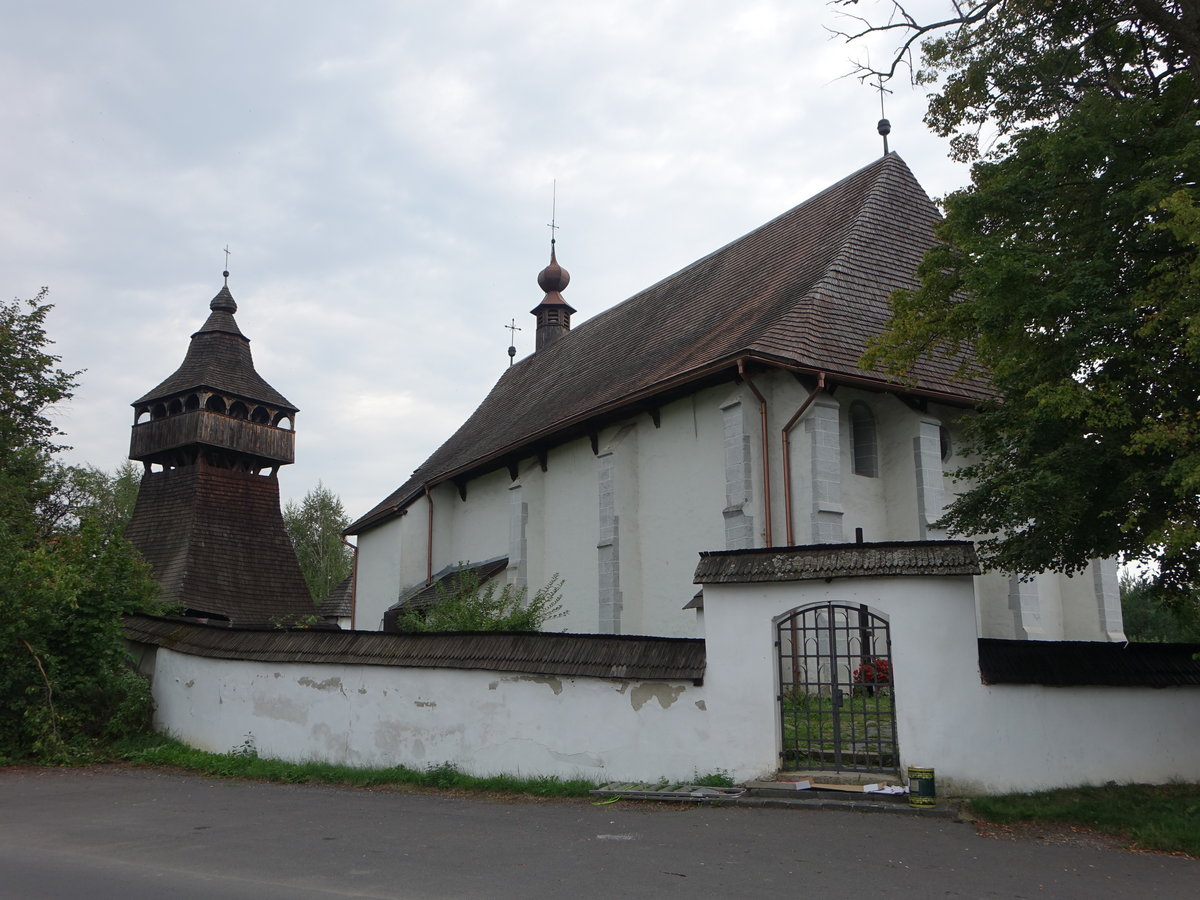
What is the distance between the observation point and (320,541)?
54.9 m

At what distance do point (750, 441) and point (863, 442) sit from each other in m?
2.08

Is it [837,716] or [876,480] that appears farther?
[876,480]

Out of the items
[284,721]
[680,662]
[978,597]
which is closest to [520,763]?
[680,662]

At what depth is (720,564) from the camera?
9836mm

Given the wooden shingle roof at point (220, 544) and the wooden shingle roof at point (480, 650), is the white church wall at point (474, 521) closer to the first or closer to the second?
the wooden shingle roof at point (480, 650)

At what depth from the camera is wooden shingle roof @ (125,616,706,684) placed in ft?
32.5

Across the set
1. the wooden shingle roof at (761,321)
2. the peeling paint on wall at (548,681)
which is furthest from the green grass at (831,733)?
the wooden shingle roof at (761,321)

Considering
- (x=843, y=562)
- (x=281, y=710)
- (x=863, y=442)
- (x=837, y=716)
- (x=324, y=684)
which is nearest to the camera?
(x=837, y=716)

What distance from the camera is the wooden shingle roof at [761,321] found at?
50.1ft

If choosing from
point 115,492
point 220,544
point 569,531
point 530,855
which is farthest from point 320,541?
point 530,855

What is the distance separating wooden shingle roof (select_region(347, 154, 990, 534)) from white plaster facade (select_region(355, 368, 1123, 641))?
0.58 m

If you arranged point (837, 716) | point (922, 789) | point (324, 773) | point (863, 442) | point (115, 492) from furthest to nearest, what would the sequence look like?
point (115, 492) < point (863, 442) < point (324, 773) < point (837, 716) < point (922, 789)

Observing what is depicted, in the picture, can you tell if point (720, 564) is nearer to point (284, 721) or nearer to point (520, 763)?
point (520, 763)

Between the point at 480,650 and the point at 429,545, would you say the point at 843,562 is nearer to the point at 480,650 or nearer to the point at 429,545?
the point at 480,650
